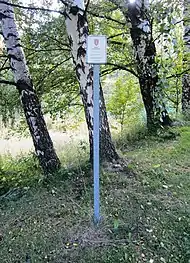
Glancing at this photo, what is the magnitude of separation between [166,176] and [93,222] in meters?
1.14

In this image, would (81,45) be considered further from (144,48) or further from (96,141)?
(144,48)

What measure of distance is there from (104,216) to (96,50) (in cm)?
137

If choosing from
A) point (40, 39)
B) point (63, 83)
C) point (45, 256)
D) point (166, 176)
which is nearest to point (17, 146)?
point (63, 83)

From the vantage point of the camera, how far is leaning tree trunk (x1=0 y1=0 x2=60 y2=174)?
350cm

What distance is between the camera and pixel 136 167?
3.46 meters

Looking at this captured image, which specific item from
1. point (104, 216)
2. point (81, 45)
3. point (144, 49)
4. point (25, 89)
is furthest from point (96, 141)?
point (144, 49)

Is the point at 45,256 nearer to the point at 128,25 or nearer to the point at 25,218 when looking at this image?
the point at 25,218

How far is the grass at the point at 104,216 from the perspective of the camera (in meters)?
2.20

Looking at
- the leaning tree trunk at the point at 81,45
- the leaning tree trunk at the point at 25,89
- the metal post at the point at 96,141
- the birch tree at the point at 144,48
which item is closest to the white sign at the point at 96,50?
the metal post at the point at 96,141

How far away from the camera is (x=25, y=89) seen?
3539mm

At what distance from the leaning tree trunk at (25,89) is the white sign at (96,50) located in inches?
56.3

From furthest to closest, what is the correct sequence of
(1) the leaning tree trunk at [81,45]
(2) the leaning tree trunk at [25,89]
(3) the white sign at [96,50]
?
1. (2) the leaning tree trunk at [25,89]
2. (1) the leaning tree trunk at [81,45]
3. (3) the white sign at [96,50]

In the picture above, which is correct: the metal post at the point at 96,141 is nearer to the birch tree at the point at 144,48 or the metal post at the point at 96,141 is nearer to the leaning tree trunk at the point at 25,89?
Answer: the leaning tree trunk at the point at 25,89

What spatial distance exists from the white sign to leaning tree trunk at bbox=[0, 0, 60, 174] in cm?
143
